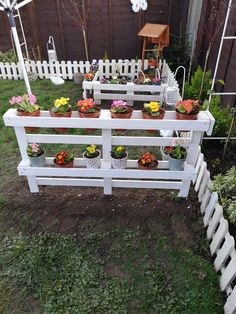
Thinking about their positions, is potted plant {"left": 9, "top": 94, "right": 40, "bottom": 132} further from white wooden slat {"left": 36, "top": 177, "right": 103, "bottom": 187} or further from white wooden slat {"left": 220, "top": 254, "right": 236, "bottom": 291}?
white wooden slat {"left": 220, "top": 254, "right": 236, "bottom": 291}

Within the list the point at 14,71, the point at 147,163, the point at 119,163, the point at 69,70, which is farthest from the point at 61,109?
the point at 14,71

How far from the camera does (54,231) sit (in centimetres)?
339

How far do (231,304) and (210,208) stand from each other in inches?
40.3

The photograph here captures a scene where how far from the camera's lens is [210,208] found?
10.3ft

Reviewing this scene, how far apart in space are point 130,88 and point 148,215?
11.4ft

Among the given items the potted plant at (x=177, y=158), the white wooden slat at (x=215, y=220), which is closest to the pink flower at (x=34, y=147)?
the potted plant at (x=177, y=158)

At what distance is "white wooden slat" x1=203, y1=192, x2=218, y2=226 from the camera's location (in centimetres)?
301

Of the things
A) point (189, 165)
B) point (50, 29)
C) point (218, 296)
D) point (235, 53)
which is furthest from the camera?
point (50, 29)

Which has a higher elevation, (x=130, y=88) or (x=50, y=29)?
(x=50, y=29)

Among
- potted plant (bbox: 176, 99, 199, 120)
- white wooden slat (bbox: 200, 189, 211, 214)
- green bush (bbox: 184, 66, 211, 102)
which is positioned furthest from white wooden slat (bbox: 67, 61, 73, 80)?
white wooden slat (bbox: 200, 189, 211, 214)

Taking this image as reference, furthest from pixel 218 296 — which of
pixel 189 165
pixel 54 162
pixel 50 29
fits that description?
pixel 50 29

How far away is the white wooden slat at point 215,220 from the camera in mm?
2861

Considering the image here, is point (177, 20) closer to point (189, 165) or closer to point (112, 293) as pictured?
point (189, 165)

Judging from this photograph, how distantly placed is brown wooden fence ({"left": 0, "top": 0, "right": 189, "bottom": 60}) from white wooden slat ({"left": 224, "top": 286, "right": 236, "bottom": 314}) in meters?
7.33
